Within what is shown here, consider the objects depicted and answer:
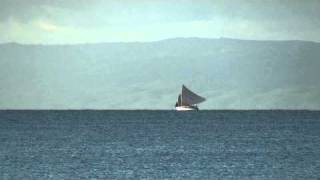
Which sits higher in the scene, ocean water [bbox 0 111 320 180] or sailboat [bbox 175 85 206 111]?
sailboat [bbox 175 85 206 111]

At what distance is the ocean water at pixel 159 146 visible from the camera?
6836 mm

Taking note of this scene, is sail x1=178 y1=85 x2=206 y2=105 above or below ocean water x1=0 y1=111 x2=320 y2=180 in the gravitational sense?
above

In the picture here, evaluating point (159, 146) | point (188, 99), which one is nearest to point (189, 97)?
point (188, 99)

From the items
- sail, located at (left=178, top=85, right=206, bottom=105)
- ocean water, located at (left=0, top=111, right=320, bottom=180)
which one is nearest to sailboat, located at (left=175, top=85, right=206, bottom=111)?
sail, located at (left=178, top=85, right=206, bottom=105)

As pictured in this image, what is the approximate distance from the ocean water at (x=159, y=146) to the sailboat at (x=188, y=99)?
0.39 m

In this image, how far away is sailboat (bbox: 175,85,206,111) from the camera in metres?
15.9

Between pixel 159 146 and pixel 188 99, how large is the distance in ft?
21.5

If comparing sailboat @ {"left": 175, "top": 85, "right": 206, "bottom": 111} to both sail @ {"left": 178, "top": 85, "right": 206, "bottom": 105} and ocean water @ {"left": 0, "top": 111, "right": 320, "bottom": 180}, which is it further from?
ocean water @ {"left": 0, "top": 111, "right": 320, "bottom": 180}

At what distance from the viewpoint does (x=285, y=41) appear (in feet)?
55.1

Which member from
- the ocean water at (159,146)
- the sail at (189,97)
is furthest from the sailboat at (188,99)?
the ocean water at (159,146)

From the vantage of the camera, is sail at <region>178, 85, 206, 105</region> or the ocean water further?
sail at <region>178, 85, 206, 105</region>

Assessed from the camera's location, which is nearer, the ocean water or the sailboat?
the ocean water

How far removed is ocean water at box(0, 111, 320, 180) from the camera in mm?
6836

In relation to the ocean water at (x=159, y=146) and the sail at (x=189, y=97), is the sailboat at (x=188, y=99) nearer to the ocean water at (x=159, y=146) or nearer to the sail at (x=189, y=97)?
the sail at (x=189, y=97)
